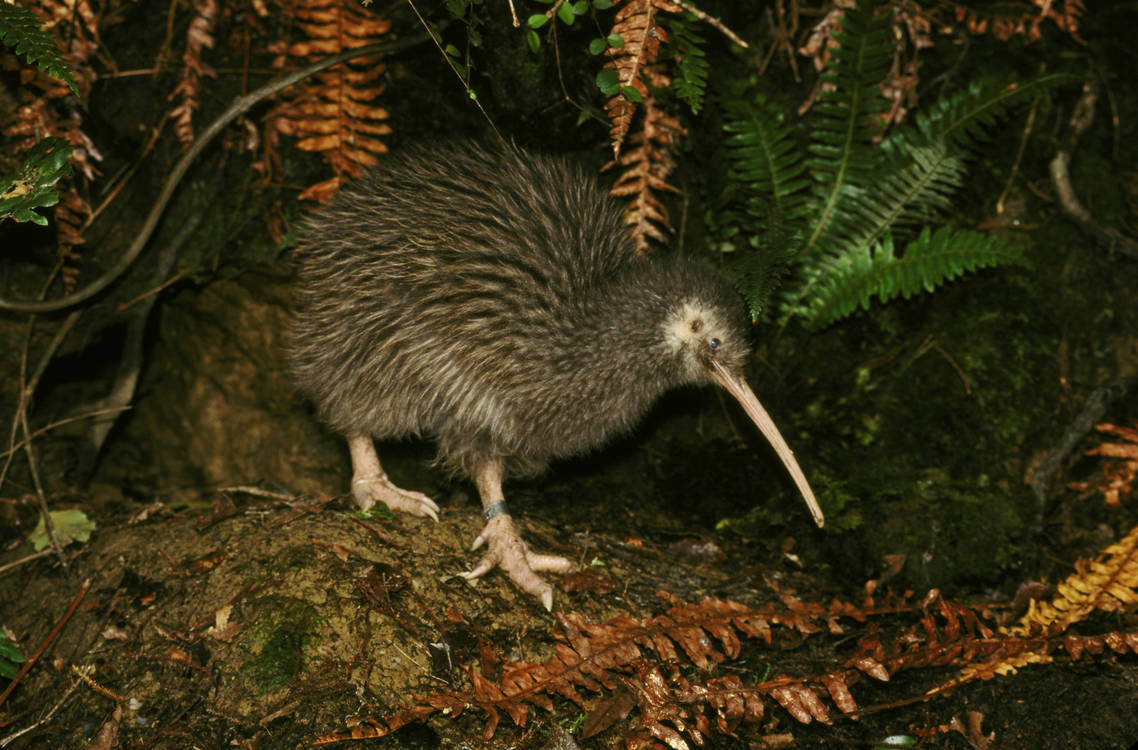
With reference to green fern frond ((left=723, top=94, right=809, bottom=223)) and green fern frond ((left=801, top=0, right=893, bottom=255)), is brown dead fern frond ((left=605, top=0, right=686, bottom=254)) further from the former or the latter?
green fern frond ((left=801, top=0, right=893, bottom=255))

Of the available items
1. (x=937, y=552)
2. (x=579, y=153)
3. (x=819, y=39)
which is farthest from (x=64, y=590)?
(x=819, y=39)

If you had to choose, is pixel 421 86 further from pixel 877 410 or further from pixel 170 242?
pixel 877 410

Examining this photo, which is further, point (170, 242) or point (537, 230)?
point (170, 242)

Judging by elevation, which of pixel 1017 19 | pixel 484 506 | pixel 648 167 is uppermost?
pixel 1017 19

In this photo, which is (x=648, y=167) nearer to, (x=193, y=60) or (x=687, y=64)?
(x=687, y=64)

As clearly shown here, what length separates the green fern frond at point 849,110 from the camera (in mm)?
4199

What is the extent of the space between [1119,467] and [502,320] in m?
3.09

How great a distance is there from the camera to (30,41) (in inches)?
125

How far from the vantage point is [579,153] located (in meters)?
4.62

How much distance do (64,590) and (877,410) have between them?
13.3 feet

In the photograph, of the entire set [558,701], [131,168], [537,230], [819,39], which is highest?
[819,39]

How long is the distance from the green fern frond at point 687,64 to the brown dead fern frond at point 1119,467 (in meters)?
2.56

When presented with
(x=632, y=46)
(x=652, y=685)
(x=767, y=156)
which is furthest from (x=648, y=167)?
(x=652, y=685)

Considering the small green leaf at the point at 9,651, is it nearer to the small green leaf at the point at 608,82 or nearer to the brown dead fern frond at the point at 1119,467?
the small green leaf at the point at 608,82
